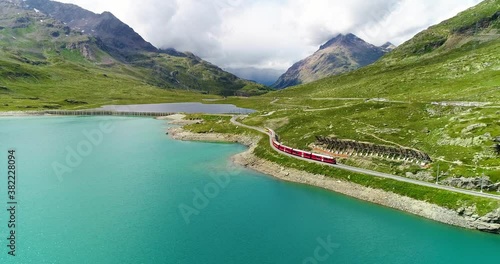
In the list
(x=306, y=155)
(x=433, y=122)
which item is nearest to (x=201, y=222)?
(x=306, y=155)

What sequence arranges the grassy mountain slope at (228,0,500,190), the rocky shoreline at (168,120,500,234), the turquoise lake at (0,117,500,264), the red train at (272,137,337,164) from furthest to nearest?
1. the red train at (272,137,337,164)
2. the grassy mountain slope at (228,0,500,190)
3. the rocky shoreline at (168,120,500,234)
4. the turquoise lake at (0,117,500,264)

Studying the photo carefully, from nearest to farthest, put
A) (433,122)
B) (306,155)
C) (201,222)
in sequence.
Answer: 1. (201,222)
2. (306,155)
3. (433,122)

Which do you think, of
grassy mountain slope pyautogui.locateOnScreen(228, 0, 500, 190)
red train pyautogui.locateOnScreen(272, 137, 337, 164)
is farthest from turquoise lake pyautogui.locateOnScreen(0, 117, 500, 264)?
grassy mountain slope pyautogui.locateOnScreen(228, 0, 500, 190)

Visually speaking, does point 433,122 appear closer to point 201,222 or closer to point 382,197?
point 382,197

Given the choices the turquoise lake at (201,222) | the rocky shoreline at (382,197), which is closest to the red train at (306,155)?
the rocky shoreline at (382,197)

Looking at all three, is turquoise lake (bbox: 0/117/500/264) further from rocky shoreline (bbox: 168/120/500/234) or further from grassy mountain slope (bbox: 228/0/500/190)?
grassy mountain slope (bbox: 228/0/500/190)

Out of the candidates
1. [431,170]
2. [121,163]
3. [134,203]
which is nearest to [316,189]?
[431,170]
